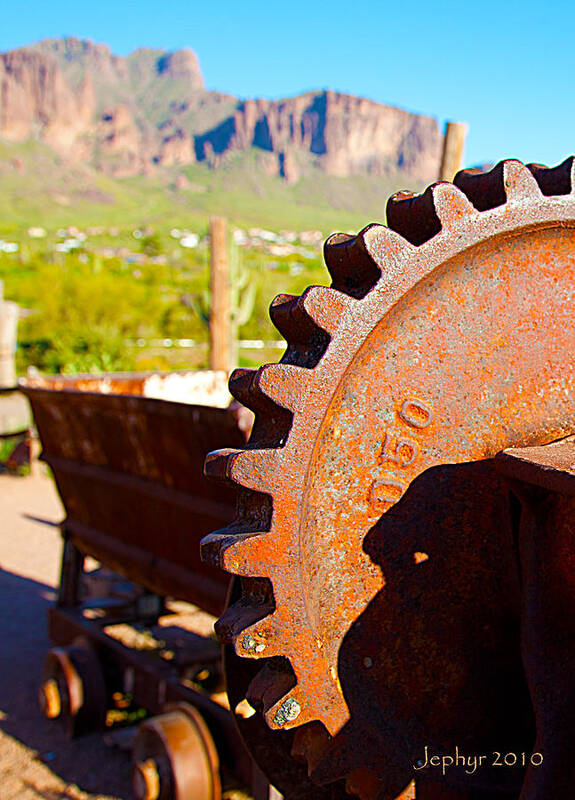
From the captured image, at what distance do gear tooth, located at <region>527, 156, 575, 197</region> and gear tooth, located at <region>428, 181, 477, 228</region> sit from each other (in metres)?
0.23

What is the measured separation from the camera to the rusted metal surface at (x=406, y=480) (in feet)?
5.11

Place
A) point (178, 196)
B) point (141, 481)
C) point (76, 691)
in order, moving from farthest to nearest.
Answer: point (178, 196) < point (76, 691) < point (141, 481)

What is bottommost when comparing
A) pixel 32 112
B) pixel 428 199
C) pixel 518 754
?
pixel 518 754

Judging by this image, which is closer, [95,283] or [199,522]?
[199,522]

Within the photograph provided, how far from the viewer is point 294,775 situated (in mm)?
1928

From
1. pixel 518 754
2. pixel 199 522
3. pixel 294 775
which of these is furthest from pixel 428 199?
pixel 199 522

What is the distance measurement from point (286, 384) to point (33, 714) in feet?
12.2

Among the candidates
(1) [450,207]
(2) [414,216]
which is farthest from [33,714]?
(1) [450,207]

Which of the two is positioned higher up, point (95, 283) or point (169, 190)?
point (169, 190)

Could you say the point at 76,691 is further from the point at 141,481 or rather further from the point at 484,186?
the point at 484,186

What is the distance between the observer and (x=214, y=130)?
6496 inches

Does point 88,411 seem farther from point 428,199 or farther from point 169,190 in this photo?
point 169,190

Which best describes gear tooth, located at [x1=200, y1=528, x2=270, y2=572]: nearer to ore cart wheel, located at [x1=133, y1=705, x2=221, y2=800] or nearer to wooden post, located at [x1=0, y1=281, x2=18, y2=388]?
ore cart wheel, located at [x1=133, y1=705, x2=221, y2=800]

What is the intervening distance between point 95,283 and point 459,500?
25028mm
